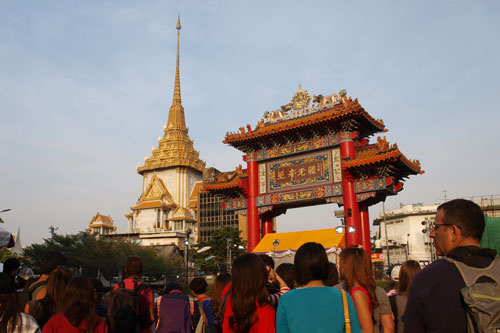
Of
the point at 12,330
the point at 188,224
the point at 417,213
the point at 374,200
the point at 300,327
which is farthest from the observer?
the point at 188,224

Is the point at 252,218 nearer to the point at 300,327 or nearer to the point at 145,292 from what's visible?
the point at 145,292

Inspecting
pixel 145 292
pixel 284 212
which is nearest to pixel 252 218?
pixel 284 212

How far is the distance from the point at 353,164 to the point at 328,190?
85.5 inches

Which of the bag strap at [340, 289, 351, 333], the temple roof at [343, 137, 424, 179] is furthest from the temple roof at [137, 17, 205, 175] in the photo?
the bag strap at [340, 289, 351, 333]

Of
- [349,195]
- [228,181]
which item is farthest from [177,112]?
[349,195]

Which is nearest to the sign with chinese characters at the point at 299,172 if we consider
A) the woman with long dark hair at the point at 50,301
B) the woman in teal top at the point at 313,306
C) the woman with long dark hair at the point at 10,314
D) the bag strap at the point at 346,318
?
the woman with long dark hair at the point at 50,301

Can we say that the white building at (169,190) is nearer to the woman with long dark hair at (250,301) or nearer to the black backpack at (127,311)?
the black backpack at (127,311)

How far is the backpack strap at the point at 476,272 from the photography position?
267 cm

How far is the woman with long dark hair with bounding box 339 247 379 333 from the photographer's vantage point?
4.27 meters

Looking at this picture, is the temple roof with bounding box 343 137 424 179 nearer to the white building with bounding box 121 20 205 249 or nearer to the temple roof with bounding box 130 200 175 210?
the white building with bounding box 121 20 205 249

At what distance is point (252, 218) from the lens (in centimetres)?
2606

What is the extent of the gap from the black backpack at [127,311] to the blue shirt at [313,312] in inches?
125

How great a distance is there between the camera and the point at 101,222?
7412cm

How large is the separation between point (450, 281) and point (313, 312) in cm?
111
